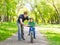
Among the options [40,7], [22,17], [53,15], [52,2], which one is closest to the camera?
[22,17]

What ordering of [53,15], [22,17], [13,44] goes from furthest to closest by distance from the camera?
[53,15] < [22,17] < [13,44]

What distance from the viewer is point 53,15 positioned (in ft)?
291

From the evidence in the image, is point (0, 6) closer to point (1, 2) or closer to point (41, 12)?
point (1, 2)

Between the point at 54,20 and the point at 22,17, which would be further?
the point at 54,20

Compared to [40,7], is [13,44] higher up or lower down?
lower down

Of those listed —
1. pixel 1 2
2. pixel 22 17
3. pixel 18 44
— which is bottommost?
pixel 18 44

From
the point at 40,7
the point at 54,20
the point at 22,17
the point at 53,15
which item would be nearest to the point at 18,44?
the point at 22,17

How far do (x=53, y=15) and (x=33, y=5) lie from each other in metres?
14.1

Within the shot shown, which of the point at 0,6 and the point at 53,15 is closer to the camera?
the point at 0,6

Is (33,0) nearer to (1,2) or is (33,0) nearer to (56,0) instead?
(56,0)

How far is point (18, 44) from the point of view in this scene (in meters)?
13.3

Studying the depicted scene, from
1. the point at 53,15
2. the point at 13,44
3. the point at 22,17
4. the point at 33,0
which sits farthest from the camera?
the point at 53,15

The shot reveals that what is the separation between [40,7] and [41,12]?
4.32 m

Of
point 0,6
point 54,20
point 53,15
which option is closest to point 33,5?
point 53,15
